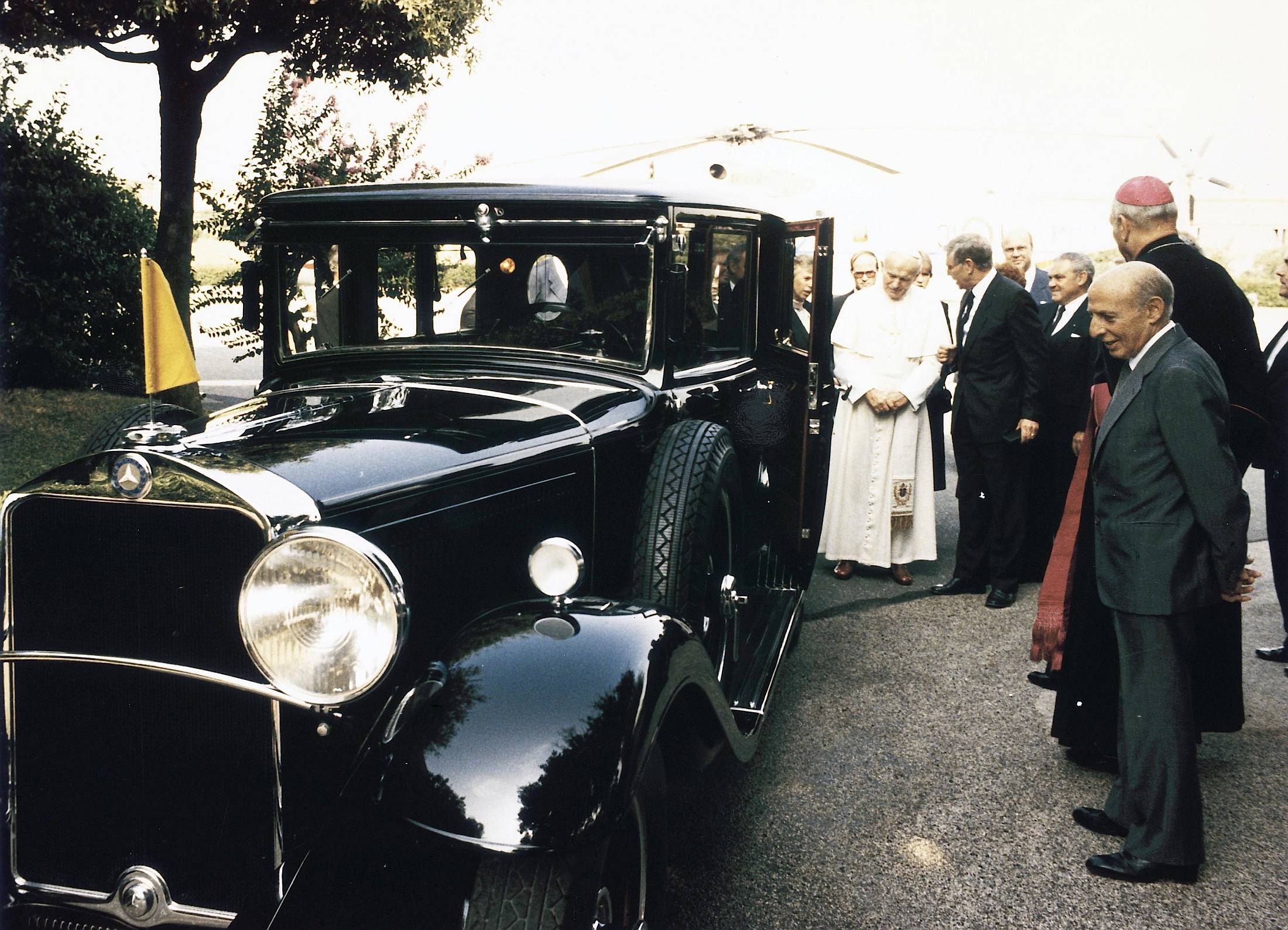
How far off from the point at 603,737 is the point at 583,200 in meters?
1.85

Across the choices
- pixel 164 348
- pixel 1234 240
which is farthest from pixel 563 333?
pixel 1234 240

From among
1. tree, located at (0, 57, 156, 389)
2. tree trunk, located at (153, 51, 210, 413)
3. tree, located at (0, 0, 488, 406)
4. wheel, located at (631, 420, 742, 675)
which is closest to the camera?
wheel, located at (631, 420, 742, 675)

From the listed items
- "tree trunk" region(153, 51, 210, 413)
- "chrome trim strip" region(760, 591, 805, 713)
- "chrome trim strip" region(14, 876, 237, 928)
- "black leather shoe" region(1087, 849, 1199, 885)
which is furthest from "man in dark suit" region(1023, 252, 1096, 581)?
"tree trunk" region(153, 51, 210, 413)

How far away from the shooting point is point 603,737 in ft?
6.49

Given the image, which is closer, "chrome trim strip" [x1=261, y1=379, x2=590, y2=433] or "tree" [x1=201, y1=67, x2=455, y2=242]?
"chrome trim strip" [x1=261, y1=379, x2=590, y2=433]

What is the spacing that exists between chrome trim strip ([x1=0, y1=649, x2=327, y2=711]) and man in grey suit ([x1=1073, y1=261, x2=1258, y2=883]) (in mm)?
2180

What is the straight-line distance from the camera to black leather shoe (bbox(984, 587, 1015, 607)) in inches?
219

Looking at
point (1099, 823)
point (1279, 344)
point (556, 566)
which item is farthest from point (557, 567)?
point (1279, 344)

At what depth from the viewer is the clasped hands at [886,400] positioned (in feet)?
19.0

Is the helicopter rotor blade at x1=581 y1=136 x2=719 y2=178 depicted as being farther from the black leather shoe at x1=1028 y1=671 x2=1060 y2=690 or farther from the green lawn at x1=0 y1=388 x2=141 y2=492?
the green lawn at x1=0 y1=388 x2=141 y2=492

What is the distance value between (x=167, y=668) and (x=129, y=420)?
5.20ft

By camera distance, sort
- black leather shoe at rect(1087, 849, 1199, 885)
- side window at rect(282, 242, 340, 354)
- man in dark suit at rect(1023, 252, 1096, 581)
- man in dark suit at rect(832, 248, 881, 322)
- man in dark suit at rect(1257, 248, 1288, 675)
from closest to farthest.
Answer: black leather shoe at rect(1087, 849, 1199, 885), side window at rect(282, 242, 340, 354), man in dark suit at rect(1257, 248, 1288, 675), man in dark suit at rect(1023, 252, 1096, 581), man in dark suit at rect(832, 248, 881, 322)

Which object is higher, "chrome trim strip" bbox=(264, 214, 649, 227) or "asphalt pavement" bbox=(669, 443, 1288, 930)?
"chrome trim strip" bbox=(264, 214, 649, 227)

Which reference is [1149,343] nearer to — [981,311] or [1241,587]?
[1241,587]
